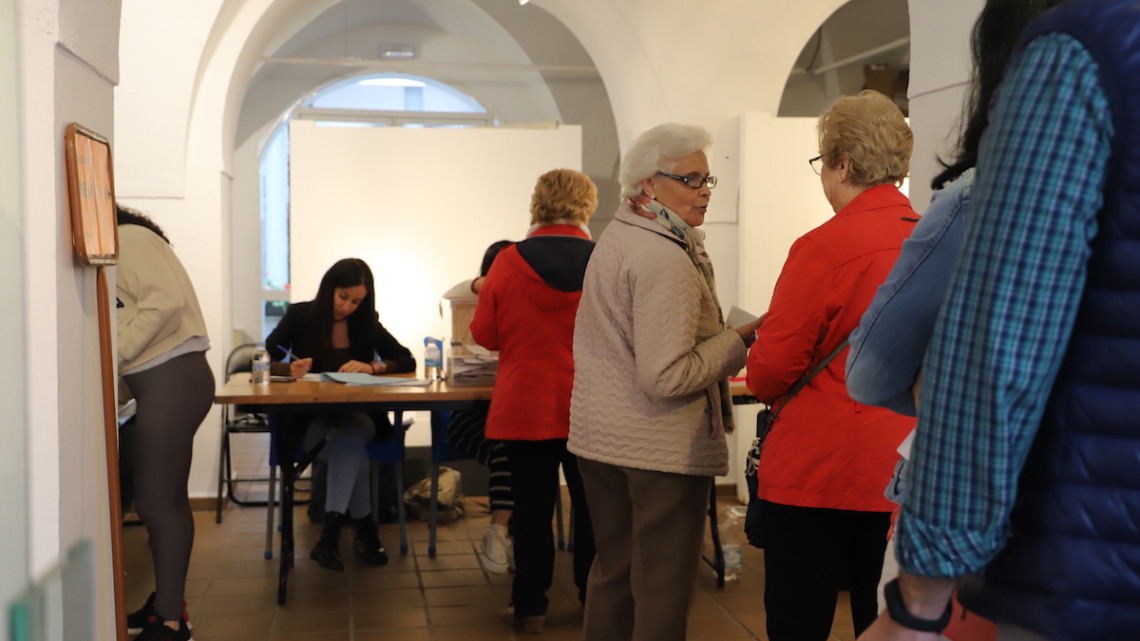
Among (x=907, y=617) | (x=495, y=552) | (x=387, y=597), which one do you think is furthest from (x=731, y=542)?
(x=907, y=617)

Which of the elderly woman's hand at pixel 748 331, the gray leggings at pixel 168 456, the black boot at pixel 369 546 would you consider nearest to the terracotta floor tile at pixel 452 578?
the black boot at pixel 369 546

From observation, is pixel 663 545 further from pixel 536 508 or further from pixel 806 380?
pixel 536 508

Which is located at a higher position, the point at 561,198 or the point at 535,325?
the point at 561,198

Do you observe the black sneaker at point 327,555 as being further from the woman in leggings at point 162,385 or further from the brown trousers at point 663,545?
the brown trousers at point 663,545

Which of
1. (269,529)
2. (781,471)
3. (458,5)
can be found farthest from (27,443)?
(458,5)

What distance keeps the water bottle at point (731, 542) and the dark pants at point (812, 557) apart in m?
2.36

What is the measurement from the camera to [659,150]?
2805mm

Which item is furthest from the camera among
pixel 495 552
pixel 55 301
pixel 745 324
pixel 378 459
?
pixel 378 459

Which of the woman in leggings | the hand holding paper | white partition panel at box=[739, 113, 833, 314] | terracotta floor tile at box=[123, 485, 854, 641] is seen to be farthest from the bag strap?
white partition panel at box=[739, 113, 833, 314]

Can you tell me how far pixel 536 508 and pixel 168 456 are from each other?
4.17 ft

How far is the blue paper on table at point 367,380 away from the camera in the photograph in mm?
4504

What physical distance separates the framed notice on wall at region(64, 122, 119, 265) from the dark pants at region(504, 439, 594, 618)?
5.58ft

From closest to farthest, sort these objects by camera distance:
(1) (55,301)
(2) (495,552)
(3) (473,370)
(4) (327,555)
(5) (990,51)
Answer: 1. (5) (990,51)
2. (1) (55,301)
3. (2) (495,552)
4. (3) (473,370)
5. (4) (327,555)

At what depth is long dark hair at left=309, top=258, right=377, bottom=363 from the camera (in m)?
4.90
